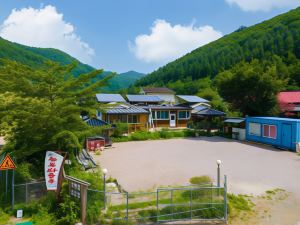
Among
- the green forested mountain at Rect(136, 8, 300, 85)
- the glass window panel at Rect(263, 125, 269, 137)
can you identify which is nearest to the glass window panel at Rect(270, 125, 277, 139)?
the glass window panel at Rect(263, 125, 269, 137)

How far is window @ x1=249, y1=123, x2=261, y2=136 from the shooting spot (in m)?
22.4

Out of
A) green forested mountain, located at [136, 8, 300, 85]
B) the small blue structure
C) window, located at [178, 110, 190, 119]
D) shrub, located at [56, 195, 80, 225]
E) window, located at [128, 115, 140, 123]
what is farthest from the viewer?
green forested mountain, located at [136, 8, 300, 85]

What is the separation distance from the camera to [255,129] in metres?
22.9

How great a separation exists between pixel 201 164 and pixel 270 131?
949 cm

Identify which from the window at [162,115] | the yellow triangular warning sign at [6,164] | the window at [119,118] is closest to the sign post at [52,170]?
the yellow triangular warning sign at [6,164]

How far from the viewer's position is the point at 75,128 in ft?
34.6

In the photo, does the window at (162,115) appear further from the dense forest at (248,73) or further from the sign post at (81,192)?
the sign post at (81,192)

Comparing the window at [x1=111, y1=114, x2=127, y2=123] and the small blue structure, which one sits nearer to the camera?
the small blue structure

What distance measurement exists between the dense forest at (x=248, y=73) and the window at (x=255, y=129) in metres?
4.01

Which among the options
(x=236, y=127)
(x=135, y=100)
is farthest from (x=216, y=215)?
(x=135, y=100)

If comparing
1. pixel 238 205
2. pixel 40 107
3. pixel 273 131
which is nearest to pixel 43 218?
pixel 40 107

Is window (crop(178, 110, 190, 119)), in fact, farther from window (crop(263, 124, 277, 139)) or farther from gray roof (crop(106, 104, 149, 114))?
window (crop(263, 124, 277, 139))

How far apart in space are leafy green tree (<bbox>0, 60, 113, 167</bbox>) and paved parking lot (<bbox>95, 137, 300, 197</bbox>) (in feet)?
13.4

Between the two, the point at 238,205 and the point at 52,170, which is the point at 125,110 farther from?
the point at 238,205
